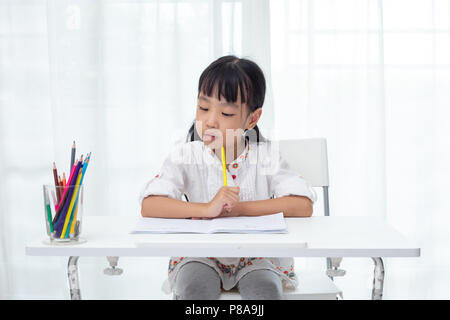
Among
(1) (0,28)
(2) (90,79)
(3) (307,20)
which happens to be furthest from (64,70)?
(3) (307,20)

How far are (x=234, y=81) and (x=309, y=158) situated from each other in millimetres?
407

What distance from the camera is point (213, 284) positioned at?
3.88 feet

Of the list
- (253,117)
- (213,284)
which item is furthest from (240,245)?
(253,117)

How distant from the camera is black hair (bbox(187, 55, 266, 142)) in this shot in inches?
54.7

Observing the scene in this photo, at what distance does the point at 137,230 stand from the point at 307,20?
1479 mm

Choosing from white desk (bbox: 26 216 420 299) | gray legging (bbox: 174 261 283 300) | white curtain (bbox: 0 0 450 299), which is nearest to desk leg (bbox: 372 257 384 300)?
A: white desk (bbox: 26 216 420 299)

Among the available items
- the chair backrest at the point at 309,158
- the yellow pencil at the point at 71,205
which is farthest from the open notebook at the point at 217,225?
the chair backrest at the point at 309,158

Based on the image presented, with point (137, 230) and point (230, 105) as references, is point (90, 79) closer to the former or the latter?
point (230, 105)

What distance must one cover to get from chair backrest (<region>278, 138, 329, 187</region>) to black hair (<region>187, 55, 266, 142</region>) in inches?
9.8

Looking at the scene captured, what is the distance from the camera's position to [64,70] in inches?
90.0

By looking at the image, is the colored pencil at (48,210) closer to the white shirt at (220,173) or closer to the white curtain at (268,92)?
the white shirt at (220,173)

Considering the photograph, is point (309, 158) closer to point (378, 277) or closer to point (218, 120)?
point (218, 120)
